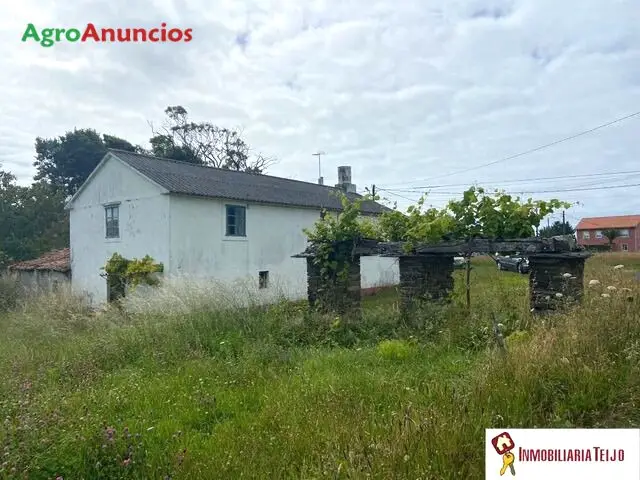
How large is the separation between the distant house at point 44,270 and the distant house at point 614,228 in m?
59.9

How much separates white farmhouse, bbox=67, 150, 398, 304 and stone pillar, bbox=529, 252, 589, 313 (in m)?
9.14

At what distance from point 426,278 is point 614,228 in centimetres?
6655

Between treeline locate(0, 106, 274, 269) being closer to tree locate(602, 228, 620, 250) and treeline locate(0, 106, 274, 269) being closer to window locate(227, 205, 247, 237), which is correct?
window locate(227, 205, 247, 237)

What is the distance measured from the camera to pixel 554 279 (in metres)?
5.80

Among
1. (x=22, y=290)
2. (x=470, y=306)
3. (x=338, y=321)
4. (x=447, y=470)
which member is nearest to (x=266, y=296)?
(x=338, y=321)

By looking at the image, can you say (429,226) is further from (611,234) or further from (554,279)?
(611,234)

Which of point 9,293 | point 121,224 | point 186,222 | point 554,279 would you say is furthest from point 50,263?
point 554,279

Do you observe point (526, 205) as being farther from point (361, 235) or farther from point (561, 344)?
point (561, 344)

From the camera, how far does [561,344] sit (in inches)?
140

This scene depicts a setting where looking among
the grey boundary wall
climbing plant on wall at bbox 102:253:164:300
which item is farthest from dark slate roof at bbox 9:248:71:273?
the grey boundary wall

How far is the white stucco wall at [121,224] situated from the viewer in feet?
49.9

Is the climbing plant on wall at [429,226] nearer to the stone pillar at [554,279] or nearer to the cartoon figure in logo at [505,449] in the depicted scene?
the stone pillar at [554,279]

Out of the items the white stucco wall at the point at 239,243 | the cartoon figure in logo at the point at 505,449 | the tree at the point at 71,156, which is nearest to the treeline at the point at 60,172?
the tree at the point at 71,156

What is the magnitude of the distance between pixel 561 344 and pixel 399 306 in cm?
381
